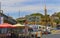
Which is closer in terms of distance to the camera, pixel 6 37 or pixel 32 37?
pixel 6 37

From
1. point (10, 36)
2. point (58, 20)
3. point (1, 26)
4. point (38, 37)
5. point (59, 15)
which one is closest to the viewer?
point (1, 26)

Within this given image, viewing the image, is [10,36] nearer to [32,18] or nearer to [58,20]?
[32,18]

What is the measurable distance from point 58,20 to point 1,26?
111 m

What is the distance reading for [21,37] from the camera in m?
31.2

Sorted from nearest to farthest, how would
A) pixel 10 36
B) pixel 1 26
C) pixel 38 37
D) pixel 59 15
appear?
1. pixel 1 26
2. pixel 10 36
3. pixel 38 37
4. pixel 59 15

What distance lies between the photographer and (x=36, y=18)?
3362 cm

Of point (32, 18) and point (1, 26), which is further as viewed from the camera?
point (32, 18)

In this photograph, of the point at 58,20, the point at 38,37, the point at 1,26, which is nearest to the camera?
the point at 1,26

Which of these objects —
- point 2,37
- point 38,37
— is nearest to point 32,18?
point 38,37

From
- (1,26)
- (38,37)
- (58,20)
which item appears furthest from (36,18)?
(58,20)

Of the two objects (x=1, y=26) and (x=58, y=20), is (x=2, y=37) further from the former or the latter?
(x=58, y=20)

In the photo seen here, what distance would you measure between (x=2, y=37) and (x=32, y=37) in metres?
5.29

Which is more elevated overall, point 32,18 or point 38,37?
point 32,18

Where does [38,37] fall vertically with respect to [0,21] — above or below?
below
